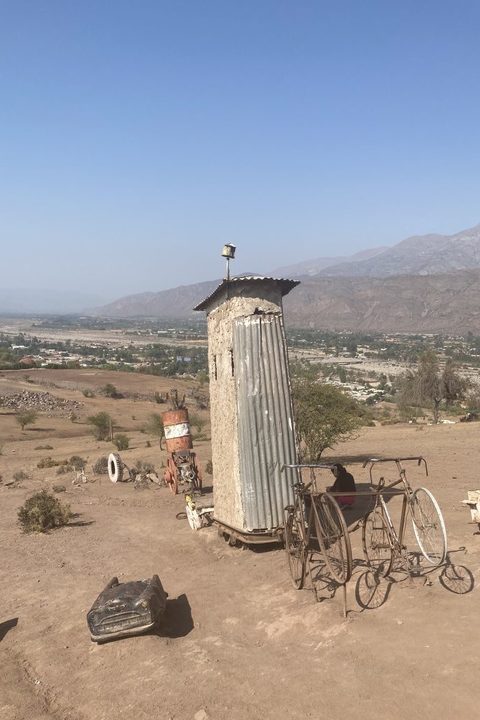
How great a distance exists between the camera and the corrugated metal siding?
32.8ft

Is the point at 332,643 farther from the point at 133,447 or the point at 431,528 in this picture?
the point at 133,447

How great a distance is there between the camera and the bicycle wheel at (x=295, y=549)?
795 centimetres

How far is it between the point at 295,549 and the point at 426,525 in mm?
2049

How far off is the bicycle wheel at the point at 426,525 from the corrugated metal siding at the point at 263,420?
9.89 ft

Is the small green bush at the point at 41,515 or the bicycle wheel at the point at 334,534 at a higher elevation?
the bicycle wheel at the point at 334,534

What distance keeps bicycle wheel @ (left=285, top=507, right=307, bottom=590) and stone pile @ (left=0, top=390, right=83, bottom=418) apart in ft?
125

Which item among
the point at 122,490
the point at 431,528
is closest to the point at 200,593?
the point at 431,528

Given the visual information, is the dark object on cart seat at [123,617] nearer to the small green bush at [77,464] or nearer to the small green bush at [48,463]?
the small green bush at [77,464]

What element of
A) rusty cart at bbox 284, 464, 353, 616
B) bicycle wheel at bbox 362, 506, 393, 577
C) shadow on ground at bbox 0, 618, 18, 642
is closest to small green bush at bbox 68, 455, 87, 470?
shadow on ground at bbox 0, 618, 18, 642

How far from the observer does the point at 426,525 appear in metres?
7.34

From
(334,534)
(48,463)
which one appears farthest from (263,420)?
(48,463)

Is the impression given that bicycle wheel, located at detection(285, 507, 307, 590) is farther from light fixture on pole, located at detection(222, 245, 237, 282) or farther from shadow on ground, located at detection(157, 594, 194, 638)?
light fixture on pole, located at detection(222, 245, 237, 282)

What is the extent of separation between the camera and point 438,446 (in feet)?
70.7

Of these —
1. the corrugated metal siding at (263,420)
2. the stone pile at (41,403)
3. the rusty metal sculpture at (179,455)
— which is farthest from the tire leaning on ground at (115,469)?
the stone pile at (41,403)
